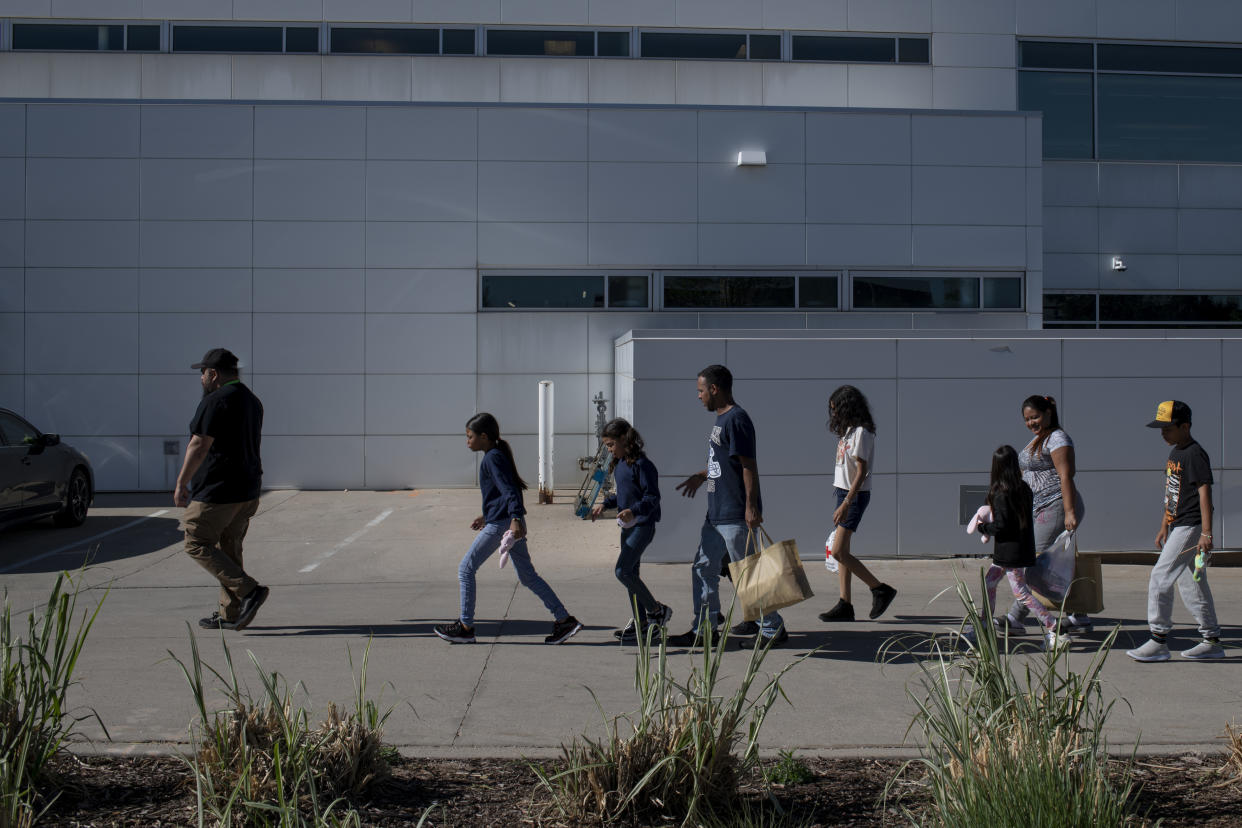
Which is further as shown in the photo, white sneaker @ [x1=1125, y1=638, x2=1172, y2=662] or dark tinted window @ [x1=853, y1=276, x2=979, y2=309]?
dark tinted window @ [x1=853, y1=276, x2=979, y2=309]

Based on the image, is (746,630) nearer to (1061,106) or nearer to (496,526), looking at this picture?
(496,526)

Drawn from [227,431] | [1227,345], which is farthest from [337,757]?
[1227,345]

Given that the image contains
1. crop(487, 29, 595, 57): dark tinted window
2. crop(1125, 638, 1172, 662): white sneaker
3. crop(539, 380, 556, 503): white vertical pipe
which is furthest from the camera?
crop(487, 29, 595, 57): dark tinted window

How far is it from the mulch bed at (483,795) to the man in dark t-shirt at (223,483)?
9.30ft

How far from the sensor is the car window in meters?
12.0

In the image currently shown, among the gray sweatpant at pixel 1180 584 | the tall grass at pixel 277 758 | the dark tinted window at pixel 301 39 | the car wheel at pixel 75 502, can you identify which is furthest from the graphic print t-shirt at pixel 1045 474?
the dark tinted window at pixel 301 39

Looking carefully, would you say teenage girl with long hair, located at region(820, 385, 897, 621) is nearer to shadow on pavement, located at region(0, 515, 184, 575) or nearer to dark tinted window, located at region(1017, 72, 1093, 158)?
shadow on pavement, located at region(0, 515, 184, 575)

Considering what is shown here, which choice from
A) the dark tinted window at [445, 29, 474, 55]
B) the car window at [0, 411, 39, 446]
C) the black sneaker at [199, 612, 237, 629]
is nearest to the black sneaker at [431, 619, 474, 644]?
the black sneaker at [199, 612, 237, 629]

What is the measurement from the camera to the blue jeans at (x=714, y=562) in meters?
7.08

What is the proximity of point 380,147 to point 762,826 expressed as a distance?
14.7 metres

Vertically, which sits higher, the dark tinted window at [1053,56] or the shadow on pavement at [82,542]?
the dark tinted window at [1053,56]

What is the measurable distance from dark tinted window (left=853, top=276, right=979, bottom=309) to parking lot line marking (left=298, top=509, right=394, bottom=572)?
26.9ft

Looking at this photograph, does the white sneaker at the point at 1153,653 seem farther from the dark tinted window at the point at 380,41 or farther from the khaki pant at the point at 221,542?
the dark tinted window at the point at 380,41

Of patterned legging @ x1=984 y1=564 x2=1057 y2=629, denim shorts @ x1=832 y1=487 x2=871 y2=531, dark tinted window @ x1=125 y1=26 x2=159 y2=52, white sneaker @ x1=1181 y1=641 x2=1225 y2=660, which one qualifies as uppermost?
dark tinted window @ x1=125 y1=26 x2=159 y2=52
